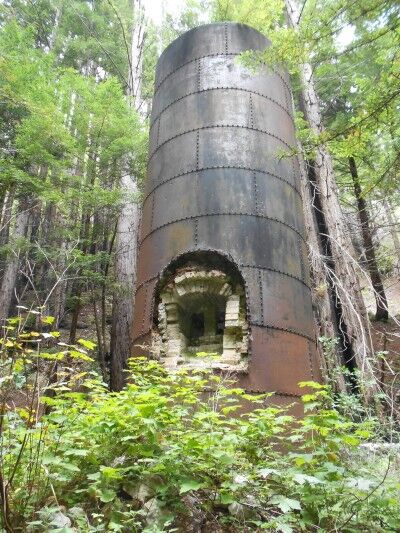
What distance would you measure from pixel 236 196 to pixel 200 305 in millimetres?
1682

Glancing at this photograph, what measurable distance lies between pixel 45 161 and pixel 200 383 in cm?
707

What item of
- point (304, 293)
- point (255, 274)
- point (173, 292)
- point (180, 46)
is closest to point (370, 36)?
point (255, 274)

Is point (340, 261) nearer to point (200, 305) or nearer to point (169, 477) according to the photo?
point (200, 305)

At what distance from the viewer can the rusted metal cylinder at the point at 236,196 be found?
520 centimetres

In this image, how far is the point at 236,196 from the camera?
5699mm

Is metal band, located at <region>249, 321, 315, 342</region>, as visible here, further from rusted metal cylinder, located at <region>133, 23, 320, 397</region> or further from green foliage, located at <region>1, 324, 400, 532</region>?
green foliage, located at <region>1, 324, 400, 532</region>

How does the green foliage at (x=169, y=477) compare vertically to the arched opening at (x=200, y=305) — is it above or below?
below

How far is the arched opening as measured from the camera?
523 centimetres

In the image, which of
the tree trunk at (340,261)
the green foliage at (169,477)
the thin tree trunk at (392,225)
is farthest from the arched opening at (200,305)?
the thin tree trunk at (392,225)

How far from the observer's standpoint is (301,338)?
5363 millimetres

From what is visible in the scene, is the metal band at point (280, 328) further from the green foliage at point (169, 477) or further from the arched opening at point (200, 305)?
the green foliage at point (169, 477)

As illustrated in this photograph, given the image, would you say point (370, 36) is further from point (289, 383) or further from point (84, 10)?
point (84, 10)

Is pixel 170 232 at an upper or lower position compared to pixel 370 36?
lower

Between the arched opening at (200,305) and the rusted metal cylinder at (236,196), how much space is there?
120 millimetres
